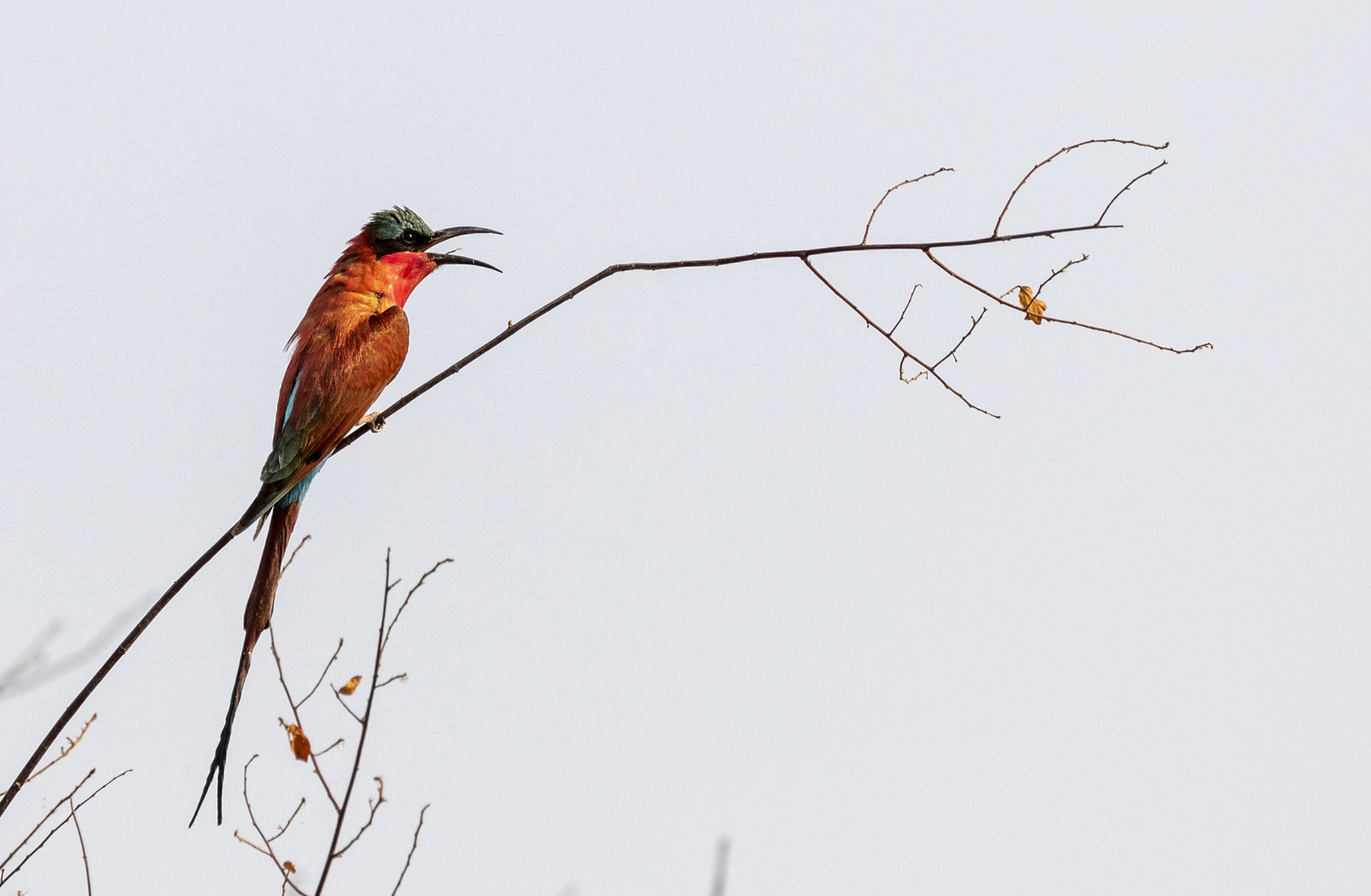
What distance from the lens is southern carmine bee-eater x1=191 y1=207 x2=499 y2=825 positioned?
3502 millimetres

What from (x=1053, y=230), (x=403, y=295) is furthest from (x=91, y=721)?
(x=1053, y=230)

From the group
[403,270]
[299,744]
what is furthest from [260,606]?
[403,270]

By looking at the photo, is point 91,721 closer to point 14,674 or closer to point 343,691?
point 14,674

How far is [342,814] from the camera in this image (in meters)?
2.27

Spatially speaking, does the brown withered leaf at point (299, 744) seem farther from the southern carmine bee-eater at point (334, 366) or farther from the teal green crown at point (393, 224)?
the teal green crown at point (393, 224)

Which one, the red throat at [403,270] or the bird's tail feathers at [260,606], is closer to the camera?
the bird's tail feathers at [260,606]

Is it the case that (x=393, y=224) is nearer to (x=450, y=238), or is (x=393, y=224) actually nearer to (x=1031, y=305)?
(x=450, y=238)

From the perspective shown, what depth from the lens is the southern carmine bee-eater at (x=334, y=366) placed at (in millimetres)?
3502

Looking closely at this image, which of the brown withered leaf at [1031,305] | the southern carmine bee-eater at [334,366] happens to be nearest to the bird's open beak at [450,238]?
the southern carmine bee-eater at [334,366]

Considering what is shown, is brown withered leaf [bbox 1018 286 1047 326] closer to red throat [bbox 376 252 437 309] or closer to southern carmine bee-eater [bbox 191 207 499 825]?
southern carmine bee-eater [bbox 191 207 499 825]

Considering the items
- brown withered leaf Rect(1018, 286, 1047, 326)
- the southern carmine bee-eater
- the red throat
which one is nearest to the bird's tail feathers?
the southern carmine bee-eater

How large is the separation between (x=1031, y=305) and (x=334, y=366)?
88.7 inches

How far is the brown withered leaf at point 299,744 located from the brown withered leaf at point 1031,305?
5.78 feet

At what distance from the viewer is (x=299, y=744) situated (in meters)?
2.62
